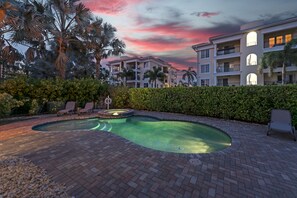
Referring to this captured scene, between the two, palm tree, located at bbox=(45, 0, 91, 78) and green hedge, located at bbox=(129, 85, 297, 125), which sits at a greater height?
palm tree, located at bbox=(45, 0, 91, 78)

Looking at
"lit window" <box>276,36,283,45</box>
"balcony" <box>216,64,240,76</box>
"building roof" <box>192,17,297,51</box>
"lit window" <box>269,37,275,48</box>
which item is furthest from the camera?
"balcony" <box>216,64,240,76</box>

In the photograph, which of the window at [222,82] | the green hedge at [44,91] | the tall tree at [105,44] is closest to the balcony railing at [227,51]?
the window at [222,82]

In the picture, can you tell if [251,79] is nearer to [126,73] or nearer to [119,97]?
[119,97]

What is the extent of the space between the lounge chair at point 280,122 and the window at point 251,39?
20.6m

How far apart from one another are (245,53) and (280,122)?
2066 centimetres

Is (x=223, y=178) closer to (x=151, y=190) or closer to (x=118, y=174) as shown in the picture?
(x=151, y=190)

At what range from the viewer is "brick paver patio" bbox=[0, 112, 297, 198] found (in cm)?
271

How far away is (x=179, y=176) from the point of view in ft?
10.2

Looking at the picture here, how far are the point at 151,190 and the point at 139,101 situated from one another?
38.6 ft

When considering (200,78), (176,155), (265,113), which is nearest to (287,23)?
(200,78)

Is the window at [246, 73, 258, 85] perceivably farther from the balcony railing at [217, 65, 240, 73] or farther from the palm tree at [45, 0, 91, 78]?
the palm tree at [45, 0, 91, 78]

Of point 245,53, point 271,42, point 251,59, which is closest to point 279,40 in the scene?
point 271,42

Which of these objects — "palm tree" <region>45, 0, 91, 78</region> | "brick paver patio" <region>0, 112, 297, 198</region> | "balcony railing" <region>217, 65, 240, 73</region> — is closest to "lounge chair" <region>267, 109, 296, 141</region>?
"brick paver patio" <region>0, 112, 297, 198</region>

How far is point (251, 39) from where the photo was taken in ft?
74.4
